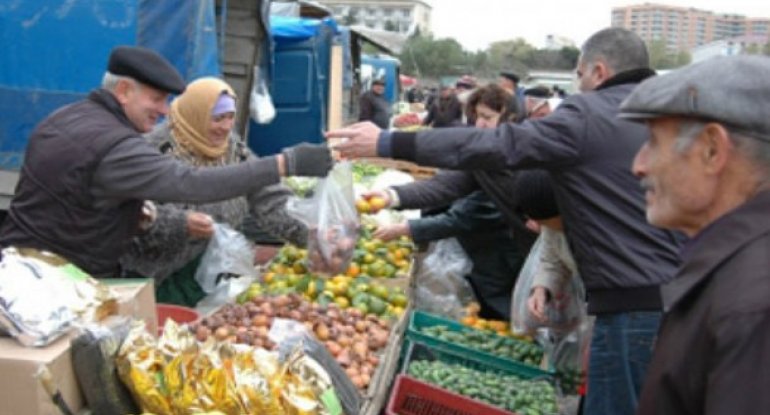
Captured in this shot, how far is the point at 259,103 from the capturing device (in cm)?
866

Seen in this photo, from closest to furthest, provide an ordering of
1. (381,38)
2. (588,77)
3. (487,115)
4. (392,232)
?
(588,77) → (487,115) → (392,232) → (381,38)

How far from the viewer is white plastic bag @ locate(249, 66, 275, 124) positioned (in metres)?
8.60

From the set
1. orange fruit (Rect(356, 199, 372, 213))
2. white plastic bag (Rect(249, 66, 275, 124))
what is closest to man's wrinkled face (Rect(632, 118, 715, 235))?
orange fruit (Rect(356, 199, 372, 213))

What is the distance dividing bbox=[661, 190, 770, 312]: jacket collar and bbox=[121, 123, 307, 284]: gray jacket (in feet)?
8.14

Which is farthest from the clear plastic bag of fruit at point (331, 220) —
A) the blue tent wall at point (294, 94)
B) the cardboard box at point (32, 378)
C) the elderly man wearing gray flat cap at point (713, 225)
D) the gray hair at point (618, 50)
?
the blue tent wall at point (294, 94)

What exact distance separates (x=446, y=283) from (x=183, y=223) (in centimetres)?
214

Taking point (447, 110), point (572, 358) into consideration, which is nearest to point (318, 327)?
point (572, 358)

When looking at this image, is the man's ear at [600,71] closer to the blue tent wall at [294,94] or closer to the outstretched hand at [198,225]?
the outstretched hand at [198,225]

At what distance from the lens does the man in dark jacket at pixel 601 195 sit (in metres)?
2.89

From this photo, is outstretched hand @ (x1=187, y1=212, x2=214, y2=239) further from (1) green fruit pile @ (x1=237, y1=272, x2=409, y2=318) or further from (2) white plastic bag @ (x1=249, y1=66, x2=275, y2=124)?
(2) white plastic bag @ (x1=249, y1=66, x2=275, y2=124)

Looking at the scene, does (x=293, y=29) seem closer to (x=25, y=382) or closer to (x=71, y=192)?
(x=71, y=192)

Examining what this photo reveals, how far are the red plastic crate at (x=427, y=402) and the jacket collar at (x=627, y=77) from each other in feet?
4.67

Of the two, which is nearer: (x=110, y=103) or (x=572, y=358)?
(x=110, y=103)

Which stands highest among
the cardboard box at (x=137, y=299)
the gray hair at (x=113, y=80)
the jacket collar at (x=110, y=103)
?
the gray hair at (x=113, y=80)
